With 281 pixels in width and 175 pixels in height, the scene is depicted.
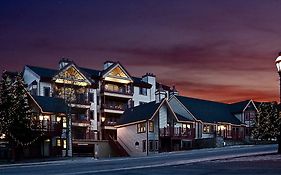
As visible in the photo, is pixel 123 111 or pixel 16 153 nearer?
pixel 16 153

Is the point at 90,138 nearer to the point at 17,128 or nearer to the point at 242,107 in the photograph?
the point at 17,128

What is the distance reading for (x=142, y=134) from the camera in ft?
223

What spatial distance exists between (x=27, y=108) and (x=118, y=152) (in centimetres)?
2370

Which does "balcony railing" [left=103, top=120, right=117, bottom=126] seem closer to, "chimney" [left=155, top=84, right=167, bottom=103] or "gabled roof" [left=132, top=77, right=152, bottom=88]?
"gabled roof" [left=132, top=77, right=152, bottom=88]

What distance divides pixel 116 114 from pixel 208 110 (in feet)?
52.4

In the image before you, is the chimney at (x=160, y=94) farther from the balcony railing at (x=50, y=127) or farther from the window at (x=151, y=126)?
the balcony railing at (x=50, y=127)

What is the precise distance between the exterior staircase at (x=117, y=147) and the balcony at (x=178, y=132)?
6.61 meters

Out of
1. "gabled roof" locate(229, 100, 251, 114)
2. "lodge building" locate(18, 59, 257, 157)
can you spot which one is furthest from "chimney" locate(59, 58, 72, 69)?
"gabled roof" locate(229, 100, 251, 114)

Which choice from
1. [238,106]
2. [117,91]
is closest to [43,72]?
[117,91]

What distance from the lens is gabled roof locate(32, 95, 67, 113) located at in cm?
6141

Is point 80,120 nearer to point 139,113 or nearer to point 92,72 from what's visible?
point 139,113

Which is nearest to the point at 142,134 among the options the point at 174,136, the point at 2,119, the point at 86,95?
the point at 174,136

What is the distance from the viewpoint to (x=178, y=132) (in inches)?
2781

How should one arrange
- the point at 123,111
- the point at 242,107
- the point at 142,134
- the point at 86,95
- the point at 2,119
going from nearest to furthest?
the point at 2,119 < the point at 142,134 < the point at 86,95 < the point at 123,111 < the point at 242,107
